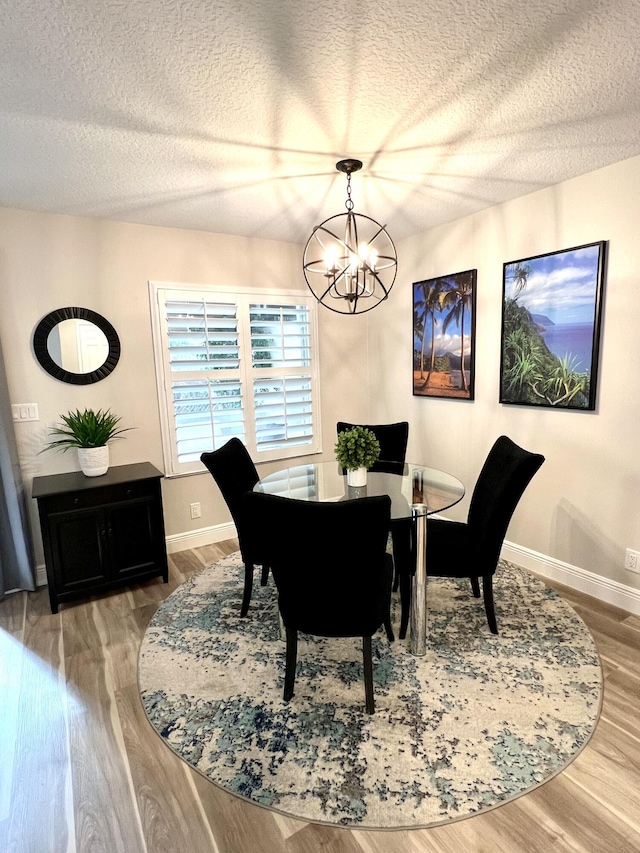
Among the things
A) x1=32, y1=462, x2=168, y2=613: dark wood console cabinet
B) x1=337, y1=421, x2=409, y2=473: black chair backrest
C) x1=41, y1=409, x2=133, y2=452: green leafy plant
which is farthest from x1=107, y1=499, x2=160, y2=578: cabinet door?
x1=337, y1=421, x2=409, y2=473: black chair backrest

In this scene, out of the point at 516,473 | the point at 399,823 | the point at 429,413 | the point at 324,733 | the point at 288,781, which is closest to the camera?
the point at 399,823

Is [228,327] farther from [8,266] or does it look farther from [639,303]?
[639,303]

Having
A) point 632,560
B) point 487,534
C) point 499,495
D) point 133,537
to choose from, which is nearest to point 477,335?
point 499,495

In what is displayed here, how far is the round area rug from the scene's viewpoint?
1562 millimetres

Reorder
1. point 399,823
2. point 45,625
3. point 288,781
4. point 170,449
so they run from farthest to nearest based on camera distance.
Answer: point 170,449 < point 45,625 < point 288,781 < point 399,823

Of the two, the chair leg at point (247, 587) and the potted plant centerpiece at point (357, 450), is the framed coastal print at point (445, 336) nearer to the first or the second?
the potted plant centerpiece at point (357, 450)

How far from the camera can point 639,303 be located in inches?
95.2

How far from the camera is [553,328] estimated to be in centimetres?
280

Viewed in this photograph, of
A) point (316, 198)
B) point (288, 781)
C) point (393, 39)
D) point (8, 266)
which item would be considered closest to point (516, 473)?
point (288, 781)

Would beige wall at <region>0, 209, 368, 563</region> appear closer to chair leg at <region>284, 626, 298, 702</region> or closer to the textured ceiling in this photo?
the textured ceiling

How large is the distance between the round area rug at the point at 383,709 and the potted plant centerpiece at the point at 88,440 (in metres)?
1.14

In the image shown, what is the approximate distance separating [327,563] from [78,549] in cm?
192

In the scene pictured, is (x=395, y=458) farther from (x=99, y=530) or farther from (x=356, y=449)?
(x=99, y=530)

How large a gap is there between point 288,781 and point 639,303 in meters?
2.85
